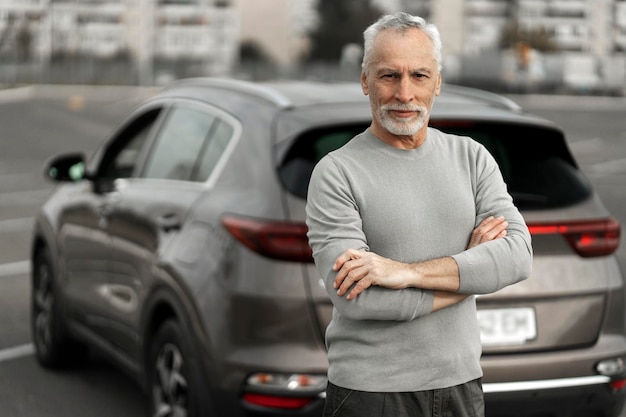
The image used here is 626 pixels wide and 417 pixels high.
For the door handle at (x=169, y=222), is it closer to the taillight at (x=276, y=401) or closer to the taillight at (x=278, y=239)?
the taillight at (x=278, y=239)

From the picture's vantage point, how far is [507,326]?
4309 mm

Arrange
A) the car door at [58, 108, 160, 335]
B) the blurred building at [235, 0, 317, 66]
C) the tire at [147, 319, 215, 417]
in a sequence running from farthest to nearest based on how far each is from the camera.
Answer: the blurred building at [235, 0, 317, 66] < the car door at [58, 108, 160, 335] < the tire at [147, 319, 215, 417]

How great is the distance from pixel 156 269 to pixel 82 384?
1.98 m

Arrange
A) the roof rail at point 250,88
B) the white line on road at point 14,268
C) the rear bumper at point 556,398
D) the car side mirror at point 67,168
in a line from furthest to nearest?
the white line on road at point 14,268 → the car side mirror at point 67,168 → the roof rail at point 250,88 → the rear bumper at point 556,398

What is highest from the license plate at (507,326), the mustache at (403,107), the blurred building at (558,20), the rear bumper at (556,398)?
the mustache at (403,107)

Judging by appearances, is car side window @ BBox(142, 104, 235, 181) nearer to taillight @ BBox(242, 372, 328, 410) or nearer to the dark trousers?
taillight @ BBox(242, 372, 328, 410)

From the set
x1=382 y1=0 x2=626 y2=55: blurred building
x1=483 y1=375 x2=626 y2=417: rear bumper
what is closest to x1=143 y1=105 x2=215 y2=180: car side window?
x1=483 y1=375 x2=626 y2=417: rear bumper

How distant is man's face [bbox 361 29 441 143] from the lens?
272 cm

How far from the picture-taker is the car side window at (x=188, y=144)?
4902mm

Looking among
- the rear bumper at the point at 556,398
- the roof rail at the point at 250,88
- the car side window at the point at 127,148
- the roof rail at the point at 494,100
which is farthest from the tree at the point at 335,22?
the rear bumper at the point at 556,398

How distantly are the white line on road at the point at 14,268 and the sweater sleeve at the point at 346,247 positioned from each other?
27.4ft

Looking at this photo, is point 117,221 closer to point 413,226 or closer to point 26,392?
point 26,392

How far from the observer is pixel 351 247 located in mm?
2686

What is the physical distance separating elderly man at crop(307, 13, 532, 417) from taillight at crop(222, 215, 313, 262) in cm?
138
